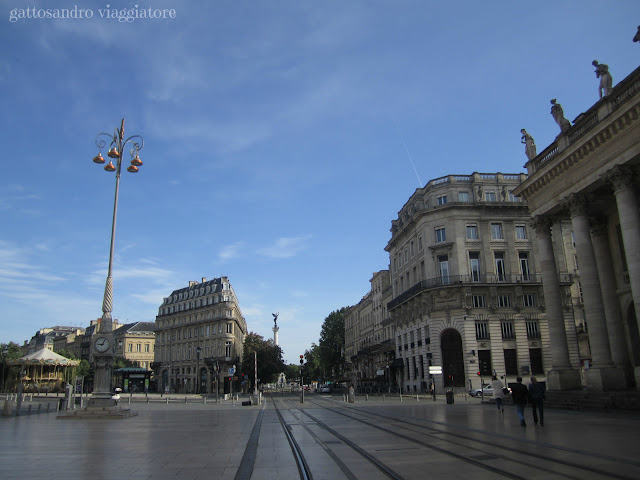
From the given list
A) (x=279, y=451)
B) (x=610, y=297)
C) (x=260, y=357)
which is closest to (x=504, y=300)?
(x=610, y=297)

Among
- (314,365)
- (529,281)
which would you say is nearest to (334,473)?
(529,281)

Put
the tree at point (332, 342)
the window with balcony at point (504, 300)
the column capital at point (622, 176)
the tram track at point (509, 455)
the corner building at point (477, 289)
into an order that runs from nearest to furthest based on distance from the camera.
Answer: the tram track at point (509, 455), the column capital at point (622, 176), the corner building at point (477, 289), the window with balcony at point (504, 300), the tree at point (332, 342)

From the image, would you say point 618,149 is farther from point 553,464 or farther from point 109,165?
point 109,165

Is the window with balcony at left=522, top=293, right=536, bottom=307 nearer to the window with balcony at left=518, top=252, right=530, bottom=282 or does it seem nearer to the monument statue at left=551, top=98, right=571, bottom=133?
the window with balcony at left=518, top=252, right=530, bottom=282

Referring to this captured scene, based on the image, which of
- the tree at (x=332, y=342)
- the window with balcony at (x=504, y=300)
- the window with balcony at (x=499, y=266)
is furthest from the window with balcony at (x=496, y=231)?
the tree at (x=332, y=342)

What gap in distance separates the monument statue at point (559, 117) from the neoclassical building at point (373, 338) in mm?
40459

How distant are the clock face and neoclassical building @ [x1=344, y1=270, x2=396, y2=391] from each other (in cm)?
4279

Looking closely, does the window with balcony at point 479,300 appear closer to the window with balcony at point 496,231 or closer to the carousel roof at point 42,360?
the window with balcony at point 496,231

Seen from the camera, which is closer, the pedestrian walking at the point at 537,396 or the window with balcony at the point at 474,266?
the pedestrian walking at the point at 537,396

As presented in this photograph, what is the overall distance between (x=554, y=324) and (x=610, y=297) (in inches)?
140

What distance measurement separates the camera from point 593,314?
24.9 meters

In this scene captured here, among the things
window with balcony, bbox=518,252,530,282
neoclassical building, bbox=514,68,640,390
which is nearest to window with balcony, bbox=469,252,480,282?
window with balcony, bbox=518,252,530,282

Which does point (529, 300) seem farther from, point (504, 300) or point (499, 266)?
point (499, 266)

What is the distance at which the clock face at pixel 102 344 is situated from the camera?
79.1ft
